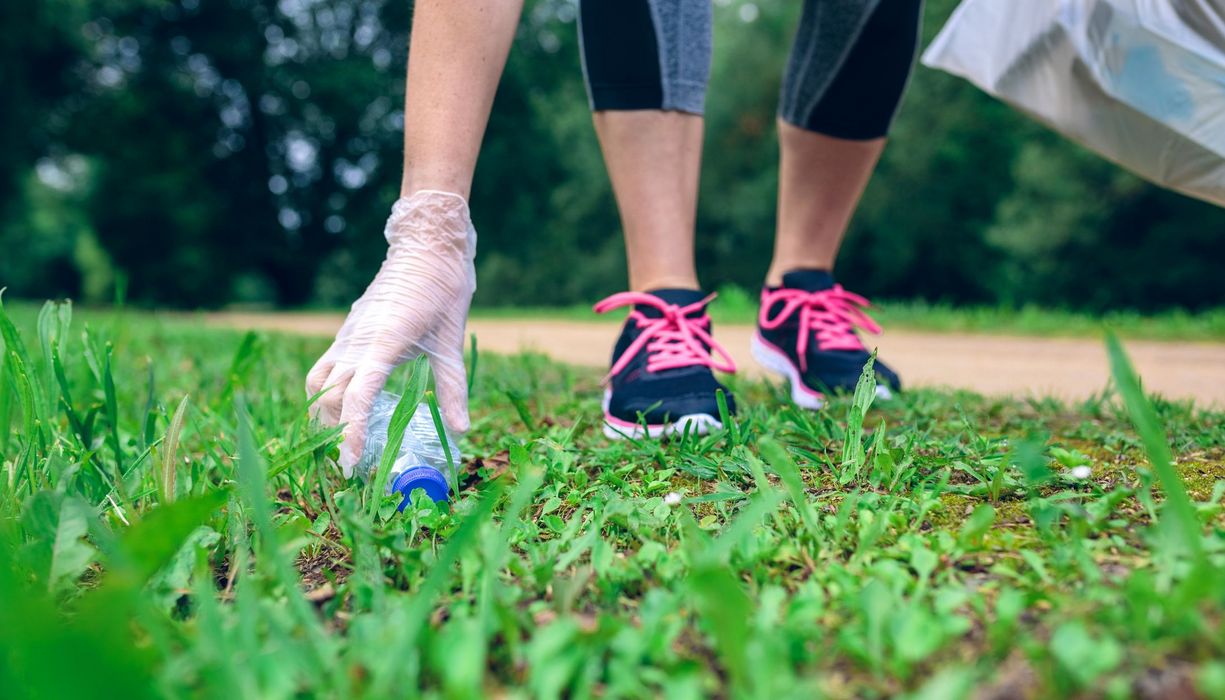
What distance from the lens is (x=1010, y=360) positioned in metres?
3.36

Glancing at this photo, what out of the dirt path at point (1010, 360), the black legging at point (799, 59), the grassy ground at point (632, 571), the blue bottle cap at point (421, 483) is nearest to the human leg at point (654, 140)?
the black legging at point (799, 59)

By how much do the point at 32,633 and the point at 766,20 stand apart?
65.1 ft

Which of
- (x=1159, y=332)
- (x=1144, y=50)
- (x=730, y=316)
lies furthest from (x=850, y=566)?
(x=730, y=316)

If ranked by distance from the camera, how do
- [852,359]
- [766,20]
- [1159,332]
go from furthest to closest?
1. [766,20]
2. [1159,332]
3. [852,359]

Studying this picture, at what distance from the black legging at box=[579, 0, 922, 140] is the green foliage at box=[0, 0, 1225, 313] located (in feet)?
42.4

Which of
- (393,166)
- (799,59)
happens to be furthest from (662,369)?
(393,166)

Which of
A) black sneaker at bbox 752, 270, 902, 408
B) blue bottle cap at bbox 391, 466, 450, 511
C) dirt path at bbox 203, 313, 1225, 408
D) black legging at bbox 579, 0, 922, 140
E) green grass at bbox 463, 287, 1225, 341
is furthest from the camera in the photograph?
green grass at bbox 463, 287, 1225, 341

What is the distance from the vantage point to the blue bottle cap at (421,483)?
3.45 feet

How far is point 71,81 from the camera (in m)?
15.9

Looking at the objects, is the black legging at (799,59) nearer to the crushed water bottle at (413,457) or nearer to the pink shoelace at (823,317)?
the pink shoelace at (823,317)

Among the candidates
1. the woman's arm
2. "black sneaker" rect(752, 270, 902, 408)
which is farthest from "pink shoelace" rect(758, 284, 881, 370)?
the woman's arm

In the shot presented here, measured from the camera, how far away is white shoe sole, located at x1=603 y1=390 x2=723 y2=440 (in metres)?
1.36

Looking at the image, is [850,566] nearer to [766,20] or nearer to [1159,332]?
[1159,332]

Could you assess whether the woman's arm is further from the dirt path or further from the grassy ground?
the dirt path
